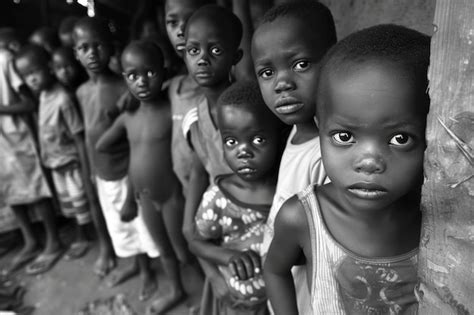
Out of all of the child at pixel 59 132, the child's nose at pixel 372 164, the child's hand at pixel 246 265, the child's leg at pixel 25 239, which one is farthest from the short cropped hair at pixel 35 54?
the child's nose at pixel 372 164

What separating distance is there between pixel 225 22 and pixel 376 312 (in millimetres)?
Answer: 1208

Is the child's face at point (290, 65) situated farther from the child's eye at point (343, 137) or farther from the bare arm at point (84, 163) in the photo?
the bare arm at point (84, 163)

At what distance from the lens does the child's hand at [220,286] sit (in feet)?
4.77

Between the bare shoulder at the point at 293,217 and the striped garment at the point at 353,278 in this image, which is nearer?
the striped garment at the point at 353,278

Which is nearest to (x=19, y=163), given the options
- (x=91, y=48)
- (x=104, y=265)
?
(x=104, y=265)

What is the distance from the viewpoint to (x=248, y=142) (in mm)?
1286

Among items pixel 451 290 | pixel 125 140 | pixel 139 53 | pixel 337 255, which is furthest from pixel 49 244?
pixel 451 290

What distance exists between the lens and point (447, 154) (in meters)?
0.57

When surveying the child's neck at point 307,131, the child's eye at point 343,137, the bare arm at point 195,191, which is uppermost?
the child's eye at point 343,137

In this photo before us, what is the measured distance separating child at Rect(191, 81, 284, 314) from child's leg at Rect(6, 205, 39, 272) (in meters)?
2.35

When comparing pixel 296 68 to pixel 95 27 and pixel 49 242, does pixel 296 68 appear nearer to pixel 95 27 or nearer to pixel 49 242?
pixel 95 27

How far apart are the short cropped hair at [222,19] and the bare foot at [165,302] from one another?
168 cm

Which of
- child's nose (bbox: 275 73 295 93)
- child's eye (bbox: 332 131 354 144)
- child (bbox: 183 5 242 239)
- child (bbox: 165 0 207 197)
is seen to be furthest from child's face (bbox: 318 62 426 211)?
child (bbox: 165 0 207 197)

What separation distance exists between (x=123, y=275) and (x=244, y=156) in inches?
76.8
